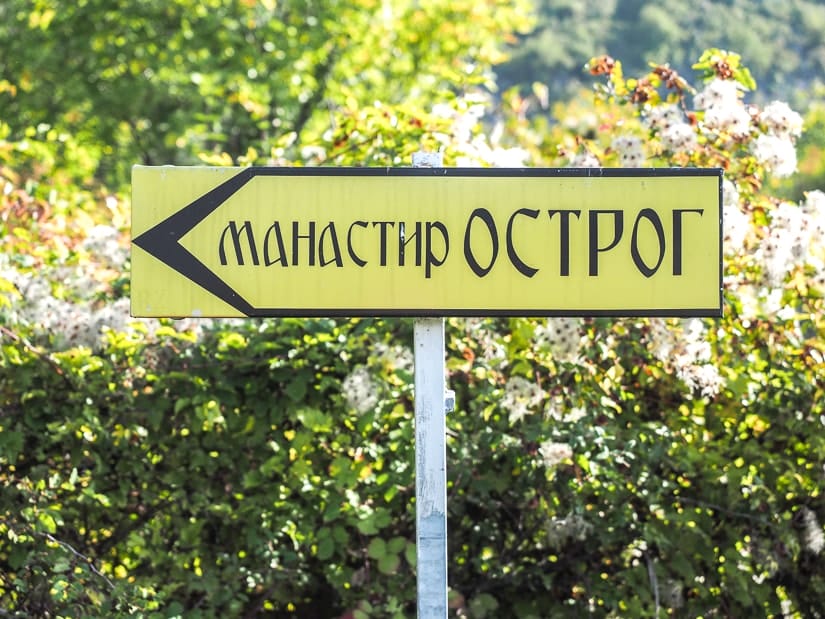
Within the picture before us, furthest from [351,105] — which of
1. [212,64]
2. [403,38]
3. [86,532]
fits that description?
[403,38]

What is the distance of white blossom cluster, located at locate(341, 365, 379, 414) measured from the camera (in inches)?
130

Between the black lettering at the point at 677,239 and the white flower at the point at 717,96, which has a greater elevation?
the white flower at the point at 717,96

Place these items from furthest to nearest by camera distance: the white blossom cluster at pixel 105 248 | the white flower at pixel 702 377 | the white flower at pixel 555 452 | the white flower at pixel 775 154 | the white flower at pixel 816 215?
the white blossom cluster at pixel 105 248
the white flower at pixel 775 154
the white flower at pixel 816 215
the white flower at pixel 702 377
the white flower at pixel 555 452

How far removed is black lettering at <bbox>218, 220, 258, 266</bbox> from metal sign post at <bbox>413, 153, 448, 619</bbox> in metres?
0.39

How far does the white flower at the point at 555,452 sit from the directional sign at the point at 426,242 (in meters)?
1.00

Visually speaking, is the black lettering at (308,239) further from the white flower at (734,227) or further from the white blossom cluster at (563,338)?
the white flower at (734,227)

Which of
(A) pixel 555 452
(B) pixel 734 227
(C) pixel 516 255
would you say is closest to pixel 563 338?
(A) pixel 555 452

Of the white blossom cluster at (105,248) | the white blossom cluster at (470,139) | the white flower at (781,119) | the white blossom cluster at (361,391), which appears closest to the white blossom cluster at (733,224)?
the white flower at (781,119)

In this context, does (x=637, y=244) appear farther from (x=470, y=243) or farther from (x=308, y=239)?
(x=308, y=239)

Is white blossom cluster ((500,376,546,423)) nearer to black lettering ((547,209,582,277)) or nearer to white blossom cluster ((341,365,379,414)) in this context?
white blossom cluster ((341,365,379,414))

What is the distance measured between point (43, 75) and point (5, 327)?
32.9 ft

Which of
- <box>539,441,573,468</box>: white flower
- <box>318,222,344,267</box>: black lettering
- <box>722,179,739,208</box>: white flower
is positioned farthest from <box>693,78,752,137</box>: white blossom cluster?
<box>318,222,344,267</box>: black lettering

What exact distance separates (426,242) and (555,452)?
1.13 m

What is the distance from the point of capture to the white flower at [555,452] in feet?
10.4
